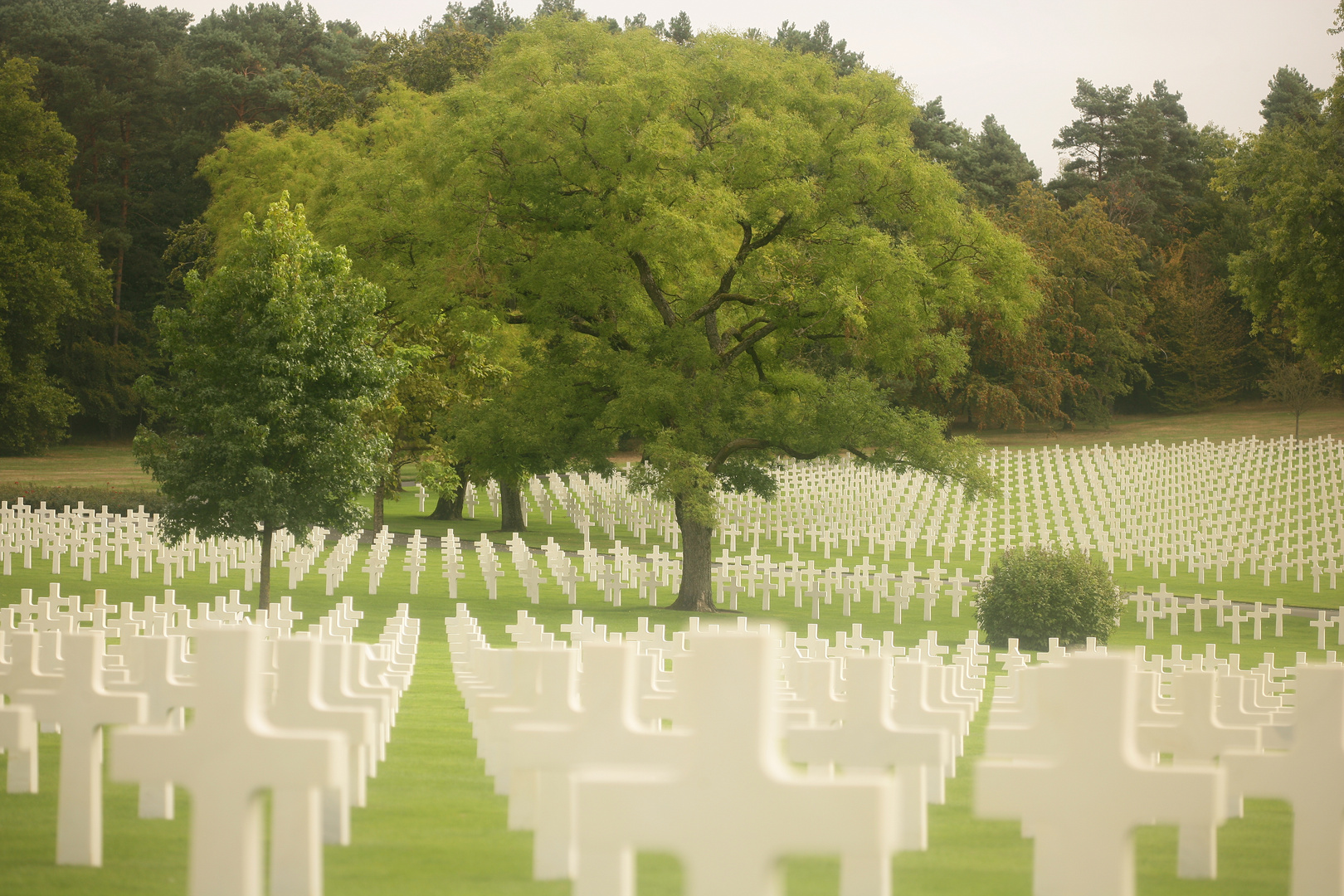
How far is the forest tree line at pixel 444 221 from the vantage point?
2647 cm

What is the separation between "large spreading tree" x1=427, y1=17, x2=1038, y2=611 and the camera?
75.1 ft

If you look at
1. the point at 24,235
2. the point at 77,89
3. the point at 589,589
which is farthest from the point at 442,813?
the point at 77,89

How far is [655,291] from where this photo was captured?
2561 centimetres

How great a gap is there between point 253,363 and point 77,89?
54.3 meters

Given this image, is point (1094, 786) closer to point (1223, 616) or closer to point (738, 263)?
point (1223, 616)

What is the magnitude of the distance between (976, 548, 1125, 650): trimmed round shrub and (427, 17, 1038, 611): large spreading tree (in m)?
3.87

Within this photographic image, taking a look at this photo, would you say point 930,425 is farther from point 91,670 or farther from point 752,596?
point 91,670

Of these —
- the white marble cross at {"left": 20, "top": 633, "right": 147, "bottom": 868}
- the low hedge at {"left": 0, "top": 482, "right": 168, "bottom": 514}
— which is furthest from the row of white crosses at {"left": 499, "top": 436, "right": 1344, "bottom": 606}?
the white marble cross at {"left": 20, "top": 633, "right": 147, "bottom": 868}

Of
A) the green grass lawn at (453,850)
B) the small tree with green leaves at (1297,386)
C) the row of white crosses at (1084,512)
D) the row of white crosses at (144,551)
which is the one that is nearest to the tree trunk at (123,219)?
the row of white crosses at (1084,512)

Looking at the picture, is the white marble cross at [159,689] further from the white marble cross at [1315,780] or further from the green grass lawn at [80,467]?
the green grass lawn at [80,467]

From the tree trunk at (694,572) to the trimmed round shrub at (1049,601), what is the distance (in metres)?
6.77

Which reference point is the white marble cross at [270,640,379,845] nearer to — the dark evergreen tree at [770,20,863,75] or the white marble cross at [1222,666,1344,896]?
the white marble cross at [1222,666,1344,896]

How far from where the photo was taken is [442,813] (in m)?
5.26

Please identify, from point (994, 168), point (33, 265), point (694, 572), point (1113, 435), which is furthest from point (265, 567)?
point (994, 168)
